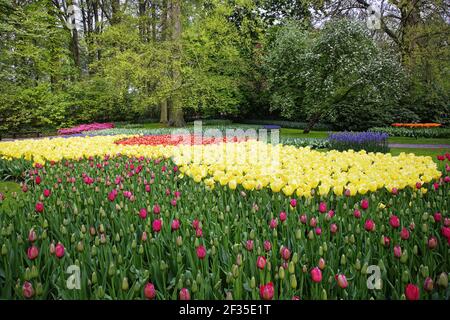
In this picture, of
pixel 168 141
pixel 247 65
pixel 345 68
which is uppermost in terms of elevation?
pixel 247 65

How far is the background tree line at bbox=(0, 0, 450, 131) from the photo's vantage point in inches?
602

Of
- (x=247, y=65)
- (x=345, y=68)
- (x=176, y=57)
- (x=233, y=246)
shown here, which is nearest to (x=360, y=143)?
(x=345, y=68)

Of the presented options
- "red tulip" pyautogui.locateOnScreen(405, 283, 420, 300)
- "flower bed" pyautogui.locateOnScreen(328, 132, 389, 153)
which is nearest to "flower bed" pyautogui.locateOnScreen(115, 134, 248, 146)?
"flower bed" pyautogui.locateOnScreen(328, 132, 389, 153)

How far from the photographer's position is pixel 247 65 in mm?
25156

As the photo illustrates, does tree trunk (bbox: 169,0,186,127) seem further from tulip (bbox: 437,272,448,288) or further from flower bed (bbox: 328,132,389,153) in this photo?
tulip (bbox: 437,272,448,288)

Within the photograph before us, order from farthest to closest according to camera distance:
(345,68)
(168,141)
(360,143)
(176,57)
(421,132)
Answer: (176,57) → (421,132) → (345,68) → (168,141) → (360,143)

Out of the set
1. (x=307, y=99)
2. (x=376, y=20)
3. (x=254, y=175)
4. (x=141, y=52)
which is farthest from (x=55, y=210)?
(x=376, y=20)

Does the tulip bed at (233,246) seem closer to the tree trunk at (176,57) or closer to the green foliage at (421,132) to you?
the green foliage at (421,132)

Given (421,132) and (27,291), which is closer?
(27,291)

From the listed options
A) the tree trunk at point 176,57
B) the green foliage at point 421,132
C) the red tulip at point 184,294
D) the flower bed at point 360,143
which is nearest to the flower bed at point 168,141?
the flower bed at point 360,143

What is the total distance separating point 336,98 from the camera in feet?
54.1

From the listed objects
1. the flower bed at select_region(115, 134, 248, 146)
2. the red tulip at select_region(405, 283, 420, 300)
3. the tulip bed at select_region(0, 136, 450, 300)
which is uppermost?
the flower bed at select_region(115, 134, 248, 146)

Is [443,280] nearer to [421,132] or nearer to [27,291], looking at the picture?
[27,291]
